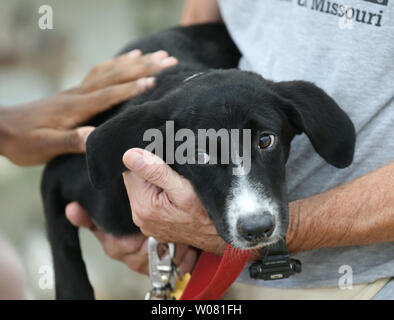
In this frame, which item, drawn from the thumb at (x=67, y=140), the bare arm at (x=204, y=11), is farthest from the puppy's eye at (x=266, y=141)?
the bare arm at (x=204, y=11)

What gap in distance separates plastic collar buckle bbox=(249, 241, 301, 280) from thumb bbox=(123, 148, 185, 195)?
1.21 ft

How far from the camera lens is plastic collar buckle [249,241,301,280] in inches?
71.2

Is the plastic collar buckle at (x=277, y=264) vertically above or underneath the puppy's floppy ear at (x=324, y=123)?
underneath

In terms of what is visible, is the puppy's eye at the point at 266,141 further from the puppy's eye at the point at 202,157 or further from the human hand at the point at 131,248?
the human hand at the point at 131,248

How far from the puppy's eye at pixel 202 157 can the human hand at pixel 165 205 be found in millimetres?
89

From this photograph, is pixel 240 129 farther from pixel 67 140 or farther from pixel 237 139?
pixel 67 140

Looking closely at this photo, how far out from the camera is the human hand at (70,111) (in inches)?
86.4

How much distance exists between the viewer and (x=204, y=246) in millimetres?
1924

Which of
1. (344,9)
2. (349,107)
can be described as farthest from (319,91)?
(344,9)

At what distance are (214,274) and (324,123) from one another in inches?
24.2

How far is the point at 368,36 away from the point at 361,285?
0.85 metres

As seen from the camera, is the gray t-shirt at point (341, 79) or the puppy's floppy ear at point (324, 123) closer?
the puppy's floppy ear at point (324, 123)

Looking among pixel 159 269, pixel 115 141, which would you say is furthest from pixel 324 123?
pixel 159 269
